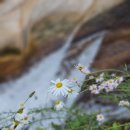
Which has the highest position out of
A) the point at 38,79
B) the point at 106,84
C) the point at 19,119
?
the point at 38,79

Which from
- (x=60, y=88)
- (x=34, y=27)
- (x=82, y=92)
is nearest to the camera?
(x=60, y=88)

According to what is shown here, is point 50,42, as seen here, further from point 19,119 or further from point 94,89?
point 19,119

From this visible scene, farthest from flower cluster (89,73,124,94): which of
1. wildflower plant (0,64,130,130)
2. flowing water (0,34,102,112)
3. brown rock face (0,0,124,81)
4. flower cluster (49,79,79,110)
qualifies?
brown rock face (0,0,124,81)

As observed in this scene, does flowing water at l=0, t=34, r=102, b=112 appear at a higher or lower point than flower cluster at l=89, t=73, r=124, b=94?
higher

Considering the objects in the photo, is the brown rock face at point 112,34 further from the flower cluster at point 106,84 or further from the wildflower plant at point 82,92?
the flower cluster at point 106,84

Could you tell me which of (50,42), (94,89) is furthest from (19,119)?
(50,42)

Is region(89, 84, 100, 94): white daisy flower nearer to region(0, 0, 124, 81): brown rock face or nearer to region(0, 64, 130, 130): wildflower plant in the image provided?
region(0, 64, 130, 130): wildflower plant

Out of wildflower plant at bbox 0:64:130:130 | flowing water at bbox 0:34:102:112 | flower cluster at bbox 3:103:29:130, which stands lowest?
flower cluster at bbox 3:103:29:130

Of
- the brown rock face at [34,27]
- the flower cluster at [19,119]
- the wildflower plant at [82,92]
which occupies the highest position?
the brown rock face at [34,27]

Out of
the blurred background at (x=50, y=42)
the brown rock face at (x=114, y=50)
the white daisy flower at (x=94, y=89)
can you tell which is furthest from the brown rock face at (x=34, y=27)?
the white daisy flower at (x=94, y=89)
